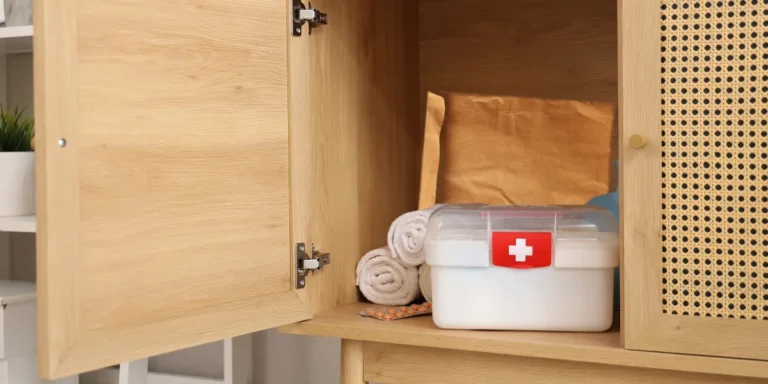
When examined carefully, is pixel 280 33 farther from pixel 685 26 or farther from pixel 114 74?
pixel 685 26

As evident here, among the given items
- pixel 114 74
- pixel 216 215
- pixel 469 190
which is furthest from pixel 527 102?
pixel 114 74

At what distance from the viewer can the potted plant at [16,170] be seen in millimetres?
1472

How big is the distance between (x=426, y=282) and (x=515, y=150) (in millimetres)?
353

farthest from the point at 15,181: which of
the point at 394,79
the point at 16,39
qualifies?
the point at 394,79

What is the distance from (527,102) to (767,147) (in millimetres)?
593

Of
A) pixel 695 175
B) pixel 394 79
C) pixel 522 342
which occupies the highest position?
pixel 394 79

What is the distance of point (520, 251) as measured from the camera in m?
1.12

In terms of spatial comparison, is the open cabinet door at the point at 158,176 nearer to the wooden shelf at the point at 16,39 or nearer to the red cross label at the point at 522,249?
the red cross label at the point at 522,249

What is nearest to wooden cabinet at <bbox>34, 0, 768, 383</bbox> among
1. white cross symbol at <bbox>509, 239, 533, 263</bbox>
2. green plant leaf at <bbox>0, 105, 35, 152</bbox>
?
white cross symbol at <bbox>509, 239, 533, 263</bbox>

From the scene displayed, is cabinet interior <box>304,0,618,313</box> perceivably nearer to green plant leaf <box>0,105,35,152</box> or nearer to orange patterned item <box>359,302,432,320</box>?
orange patterned item <box>359,302,432,320</box>

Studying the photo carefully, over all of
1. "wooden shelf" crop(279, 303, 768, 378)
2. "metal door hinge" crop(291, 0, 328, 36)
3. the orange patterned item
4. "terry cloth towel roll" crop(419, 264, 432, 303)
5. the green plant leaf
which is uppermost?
"metal door hinge" crop(291, 0, 328, 36)

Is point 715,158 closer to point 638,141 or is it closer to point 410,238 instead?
point 638,141

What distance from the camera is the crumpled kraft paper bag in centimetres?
149

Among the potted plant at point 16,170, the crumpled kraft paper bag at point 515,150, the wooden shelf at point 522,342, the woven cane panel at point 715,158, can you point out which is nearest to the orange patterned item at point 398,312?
the wooden shelf at point 522,342
